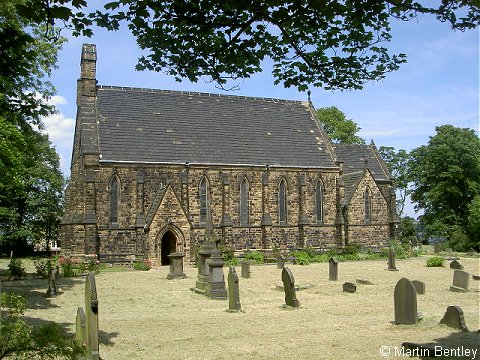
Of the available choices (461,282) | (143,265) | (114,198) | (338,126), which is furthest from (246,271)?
(338,126)

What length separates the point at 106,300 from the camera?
55.9ft

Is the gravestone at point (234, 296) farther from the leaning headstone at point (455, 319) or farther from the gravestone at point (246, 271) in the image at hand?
the gravestone at point (246, 271)

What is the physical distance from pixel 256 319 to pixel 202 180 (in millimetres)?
20975

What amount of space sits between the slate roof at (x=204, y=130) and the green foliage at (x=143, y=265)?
653 centimetres

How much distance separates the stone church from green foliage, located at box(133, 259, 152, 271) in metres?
0.68

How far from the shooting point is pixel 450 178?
158 feet

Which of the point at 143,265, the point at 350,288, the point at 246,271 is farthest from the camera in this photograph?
the point at 143,265

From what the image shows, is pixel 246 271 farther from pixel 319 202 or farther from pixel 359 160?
pixel 359 160

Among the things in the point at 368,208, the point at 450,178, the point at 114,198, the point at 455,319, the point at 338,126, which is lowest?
the point at 455,319

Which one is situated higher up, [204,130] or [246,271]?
[204,130]

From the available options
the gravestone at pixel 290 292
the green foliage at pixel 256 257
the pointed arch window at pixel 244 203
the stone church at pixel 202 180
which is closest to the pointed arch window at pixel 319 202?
the stone church at pixel 202 180

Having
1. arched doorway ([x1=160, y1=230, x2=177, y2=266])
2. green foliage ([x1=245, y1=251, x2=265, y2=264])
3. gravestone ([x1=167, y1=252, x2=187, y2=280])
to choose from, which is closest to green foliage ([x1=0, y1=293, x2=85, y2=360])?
gravestone ([x1=167, y1=252, x2=187, y2=280])

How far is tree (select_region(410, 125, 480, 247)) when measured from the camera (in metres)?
47.2

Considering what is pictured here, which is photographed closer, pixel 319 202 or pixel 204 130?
pixel 204 130
